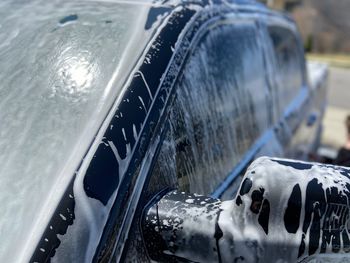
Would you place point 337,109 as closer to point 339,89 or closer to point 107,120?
point 339,89

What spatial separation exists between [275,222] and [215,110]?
81cm

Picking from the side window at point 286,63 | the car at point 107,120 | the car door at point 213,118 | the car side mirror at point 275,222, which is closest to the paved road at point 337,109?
the side window at point 286,63

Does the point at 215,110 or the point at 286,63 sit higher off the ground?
the point at 215,110

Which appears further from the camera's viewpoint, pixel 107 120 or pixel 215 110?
pixel 215 110

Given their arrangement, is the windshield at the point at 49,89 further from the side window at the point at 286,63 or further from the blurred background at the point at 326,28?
the blurred background at the point at 326,28

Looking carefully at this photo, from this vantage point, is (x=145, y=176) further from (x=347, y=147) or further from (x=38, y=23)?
(x=347, y=147)

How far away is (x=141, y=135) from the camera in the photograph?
4.51 feet

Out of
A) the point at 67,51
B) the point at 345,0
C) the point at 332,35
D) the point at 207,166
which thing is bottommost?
the point at 332,35

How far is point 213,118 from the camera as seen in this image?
77.4 inches

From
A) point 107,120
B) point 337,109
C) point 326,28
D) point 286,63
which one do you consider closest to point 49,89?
point 107,120

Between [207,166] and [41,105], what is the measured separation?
24.1 inches

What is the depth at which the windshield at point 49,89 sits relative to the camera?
1.23 metres

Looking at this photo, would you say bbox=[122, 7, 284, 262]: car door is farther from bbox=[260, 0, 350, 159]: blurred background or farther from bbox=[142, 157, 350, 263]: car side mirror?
bbox=[260, 0, 350, 159]: blurred background

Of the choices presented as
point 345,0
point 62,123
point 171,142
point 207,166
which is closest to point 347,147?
point 207,166
